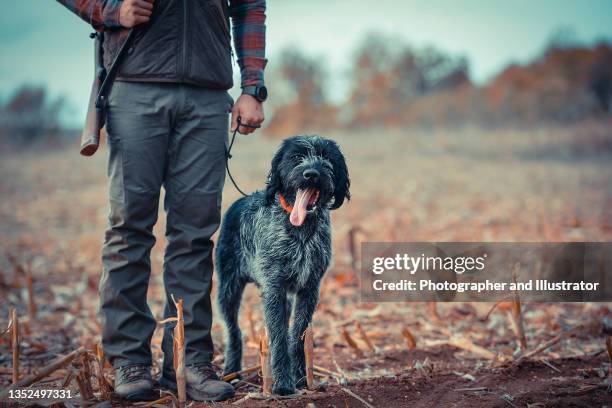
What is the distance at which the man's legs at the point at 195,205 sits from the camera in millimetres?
3869

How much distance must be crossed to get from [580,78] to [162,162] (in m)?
25.6

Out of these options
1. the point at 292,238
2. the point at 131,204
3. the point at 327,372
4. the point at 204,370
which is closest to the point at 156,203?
the point at 131,204

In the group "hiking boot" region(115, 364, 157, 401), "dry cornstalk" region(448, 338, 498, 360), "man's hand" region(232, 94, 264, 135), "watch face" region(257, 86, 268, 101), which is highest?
"watch face" region(257, 86, 268, 101)

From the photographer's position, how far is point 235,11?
419 centimetres

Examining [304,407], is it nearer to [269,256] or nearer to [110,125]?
[269,256]

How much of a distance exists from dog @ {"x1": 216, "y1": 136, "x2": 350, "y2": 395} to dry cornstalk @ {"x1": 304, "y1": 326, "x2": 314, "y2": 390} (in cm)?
12

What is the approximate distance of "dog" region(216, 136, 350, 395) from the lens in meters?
3.69

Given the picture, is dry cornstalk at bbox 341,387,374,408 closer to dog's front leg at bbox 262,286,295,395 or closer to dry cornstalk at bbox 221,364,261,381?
dog's front leg at bbox 262,286,295,395

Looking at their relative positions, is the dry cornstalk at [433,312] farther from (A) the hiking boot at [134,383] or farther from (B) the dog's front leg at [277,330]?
(A) the hiking boot at [134,383]

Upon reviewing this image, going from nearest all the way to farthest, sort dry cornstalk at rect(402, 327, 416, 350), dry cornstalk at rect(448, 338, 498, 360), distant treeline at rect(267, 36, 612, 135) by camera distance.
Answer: dry cornstalk at rect(448, 338, 498, 360)
dry cornstalk at rect(402, 327, 416, 350)
distant treeline at rect(267, 36, 612, 135)

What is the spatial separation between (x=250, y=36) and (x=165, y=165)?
1064 mm

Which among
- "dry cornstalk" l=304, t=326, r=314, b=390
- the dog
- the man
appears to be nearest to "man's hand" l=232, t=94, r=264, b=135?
the man

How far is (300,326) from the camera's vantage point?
155 inches

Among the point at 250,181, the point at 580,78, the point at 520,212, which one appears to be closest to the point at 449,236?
the point at 520,212
